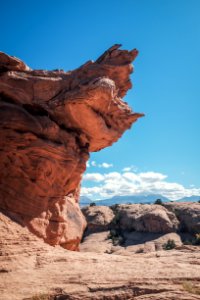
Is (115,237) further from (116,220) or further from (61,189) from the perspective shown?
(61,189)

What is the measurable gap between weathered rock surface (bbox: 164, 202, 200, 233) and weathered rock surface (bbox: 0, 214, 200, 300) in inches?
2193

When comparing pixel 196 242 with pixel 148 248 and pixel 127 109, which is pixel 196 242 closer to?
pixel 148 248

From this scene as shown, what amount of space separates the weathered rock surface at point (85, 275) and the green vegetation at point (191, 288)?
3cm

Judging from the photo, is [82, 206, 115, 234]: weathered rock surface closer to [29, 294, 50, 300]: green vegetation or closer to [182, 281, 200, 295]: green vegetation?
[29, 294, 50, 300]: green vegetation

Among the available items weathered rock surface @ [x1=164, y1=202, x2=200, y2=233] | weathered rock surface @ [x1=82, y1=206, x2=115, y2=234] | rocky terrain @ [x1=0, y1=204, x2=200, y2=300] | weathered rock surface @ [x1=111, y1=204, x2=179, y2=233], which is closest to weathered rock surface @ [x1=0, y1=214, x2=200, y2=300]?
rocky terrain @ [x1=0, y1=204, x2=200, y2=300]

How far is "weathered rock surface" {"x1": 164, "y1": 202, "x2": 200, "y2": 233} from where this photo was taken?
6584 centimetres

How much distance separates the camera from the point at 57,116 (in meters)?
20.6

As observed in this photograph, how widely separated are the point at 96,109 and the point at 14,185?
7.74 meters

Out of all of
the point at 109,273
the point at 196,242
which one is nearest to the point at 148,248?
the point at 196,242

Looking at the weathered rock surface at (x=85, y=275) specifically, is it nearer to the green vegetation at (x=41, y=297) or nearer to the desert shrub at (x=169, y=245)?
the green vegetation at (x=41, y=297)

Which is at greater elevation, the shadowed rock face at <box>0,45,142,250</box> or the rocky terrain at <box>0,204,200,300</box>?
the shadowed rock face at <box>0,45,142,250</box>

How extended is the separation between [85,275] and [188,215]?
62.8 meters

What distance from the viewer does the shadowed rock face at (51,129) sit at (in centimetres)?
1823

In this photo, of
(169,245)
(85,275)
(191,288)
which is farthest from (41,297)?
(169,245)
